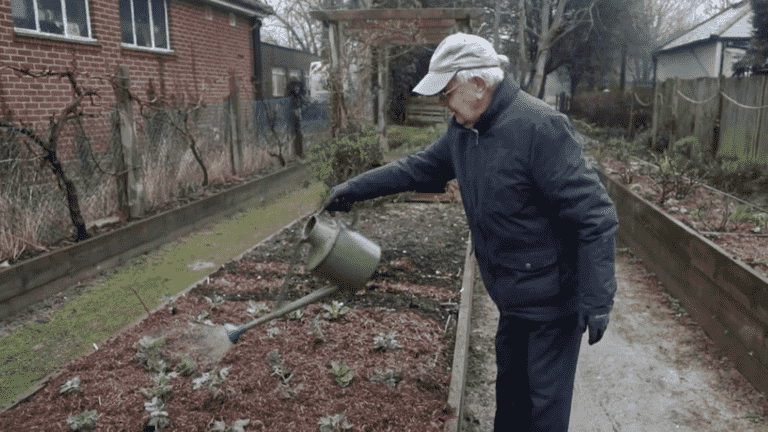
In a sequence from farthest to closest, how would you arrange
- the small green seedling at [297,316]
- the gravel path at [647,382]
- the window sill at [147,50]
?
the window sill at [147,50], the small green seedling at [297,316], the gravel path at [647,382]

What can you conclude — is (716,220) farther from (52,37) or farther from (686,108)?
(52,37)

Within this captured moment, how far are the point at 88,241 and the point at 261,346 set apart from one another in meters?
3.10

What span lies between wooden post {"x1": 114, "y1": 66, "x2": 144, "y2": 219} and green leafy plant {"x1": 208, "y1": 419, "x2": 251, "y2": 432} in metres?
4.68

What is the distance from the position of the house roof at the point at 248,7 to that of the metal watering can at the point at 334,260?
11424mm

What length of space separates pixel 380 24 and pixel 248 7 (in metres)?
4.56

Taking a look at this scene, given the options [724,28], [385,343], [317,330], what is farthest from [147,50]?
[724,28]

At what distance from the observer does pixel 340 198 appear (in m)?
2.95

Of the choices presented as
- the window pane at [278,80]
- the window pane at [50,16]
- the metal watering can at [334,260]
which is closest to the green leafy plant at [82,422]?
the metal watering can at [334,260]

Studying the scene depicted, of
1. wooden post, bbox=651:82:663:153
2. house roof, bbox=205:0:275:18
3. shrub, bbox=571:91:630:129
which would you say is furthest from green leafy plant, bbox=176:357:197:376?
shrub, bbox=571:91:630:129

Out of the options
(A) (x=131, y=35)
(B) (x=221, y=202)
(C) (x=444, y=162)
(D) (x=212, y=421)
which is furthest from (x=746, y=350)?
(A) (x=131, y=35)

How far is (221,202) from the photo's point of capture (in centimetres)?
853

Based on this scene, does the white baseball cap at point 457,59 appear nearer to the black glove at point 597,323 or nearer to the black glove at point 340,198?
the black glove at point 340,198

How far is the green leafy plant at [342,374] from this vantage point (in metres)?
3.17

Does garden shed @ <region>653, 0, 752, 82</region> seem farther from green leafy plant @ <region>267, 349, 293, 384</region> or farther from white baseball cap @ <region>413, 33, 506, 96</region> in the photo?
green leafy plant @ <region>267, 349, 293, 384</region>
